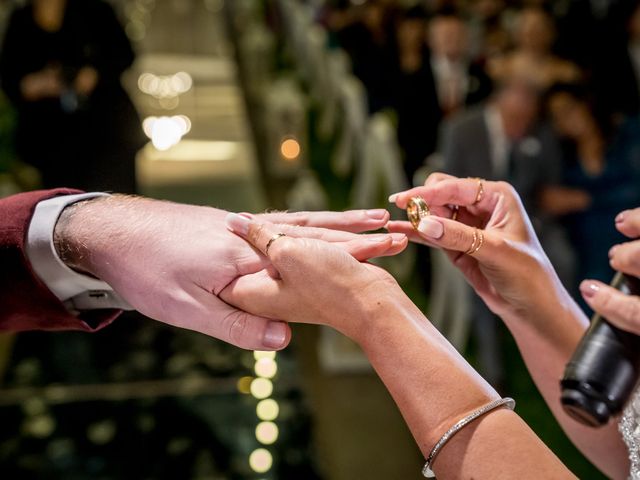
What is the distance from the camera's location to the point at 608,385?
1087 mm

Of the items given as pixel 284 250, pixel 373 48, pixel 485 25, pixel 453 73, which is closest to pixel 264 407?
pixel 284 250

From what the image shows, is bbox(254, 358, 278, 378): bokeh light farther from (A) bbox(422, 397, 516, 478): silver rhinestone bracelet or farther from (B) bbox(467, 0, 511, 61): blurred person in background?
(B) bbox(467, 0, 511, 61): blurred person in background

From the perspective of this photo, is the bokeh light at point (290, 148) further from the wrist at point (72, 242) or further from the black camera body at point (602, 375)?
the black camera body at point (602, 375)

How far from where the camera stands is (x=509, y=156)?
3.55 meters

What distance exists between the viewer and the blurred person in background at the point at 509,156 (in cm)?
347

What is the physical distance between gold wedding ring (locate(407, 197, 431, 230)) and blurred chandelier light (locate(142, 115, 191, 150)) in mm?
5491

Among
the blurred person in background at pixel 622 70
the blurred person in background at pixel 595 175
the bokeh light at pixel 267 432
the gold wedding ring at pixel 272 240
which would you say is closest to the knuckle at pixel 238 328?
the gold wedding ring at pixel 272 240

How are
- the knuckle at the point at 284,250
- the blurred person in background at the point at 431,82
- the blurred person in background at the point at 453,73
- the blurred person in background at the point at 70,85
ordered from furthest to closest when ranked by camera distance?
1. the blurred person in background at the point at 453,73
2. the blurred person in background at the point at 431,82
3. the blurred person in background at the point at 70,85
4. the knuckle at the point at 284,250

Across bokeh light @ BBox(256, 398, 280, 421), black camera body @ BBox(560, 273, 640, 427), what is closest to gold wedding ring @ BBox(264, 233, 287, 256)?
black camera body @ BBox(560, 273, 640, 427)

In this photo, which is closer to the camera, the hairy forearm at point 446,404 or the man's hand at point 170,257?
the hairy forearm at point 446,404

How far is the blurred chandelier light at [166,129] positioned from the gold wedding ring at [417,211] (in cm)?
549

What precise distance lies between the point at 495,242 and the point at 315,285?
0.35 m

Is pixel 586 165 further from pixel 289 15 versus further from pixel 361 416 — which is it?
pixel 289 15

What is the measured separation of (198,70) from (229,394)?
612 cm
